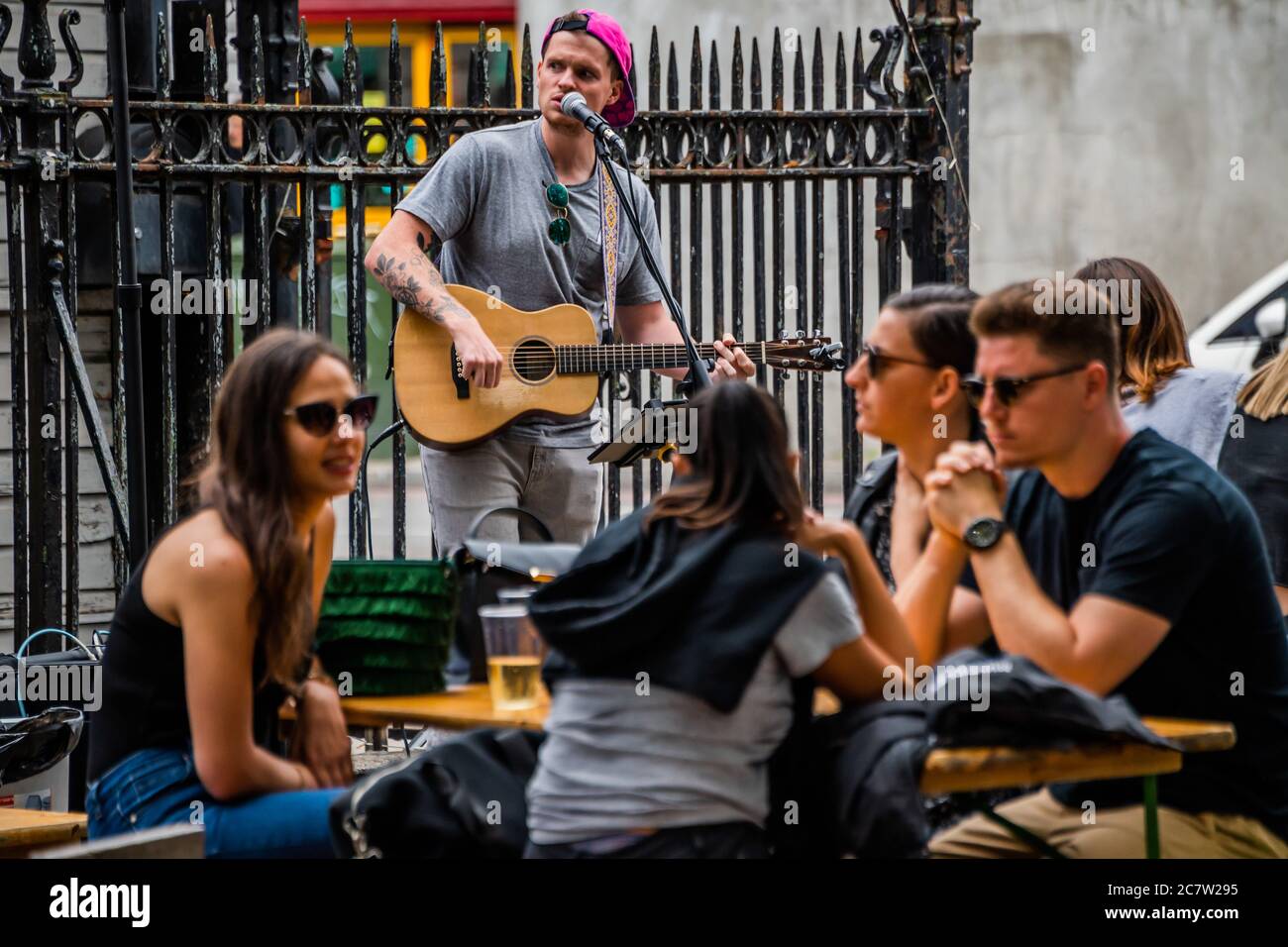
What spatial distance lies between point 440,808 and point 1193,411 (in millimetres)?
2332

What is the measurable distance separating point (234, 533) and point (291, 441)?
231 mm

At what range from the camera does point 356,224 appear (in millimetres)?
6500

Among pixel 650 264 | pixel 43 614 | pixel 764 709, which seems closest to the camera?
pixel 764 709

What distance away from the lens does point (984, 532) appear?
126 inches

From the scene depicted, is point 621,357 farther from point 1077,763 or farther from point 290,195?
point 1077,763

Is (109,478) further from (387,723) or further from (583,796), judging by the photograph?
(583,796)

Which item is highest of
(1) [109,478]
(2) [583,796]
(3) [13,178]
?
(3) [13,178]

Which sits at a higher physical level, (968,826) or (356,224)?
(356,224)

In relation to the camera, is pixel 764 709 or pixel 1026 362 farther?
pixel 1026 362

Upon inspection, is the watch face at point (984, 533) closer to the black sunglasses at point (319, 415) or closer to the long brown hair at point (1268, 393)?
the black sunglasses at point (319, 415)

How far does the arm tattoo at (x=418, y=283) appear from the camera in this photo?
5074 mm

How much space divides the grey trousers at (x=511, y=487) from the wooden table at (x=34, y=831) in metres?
1.72

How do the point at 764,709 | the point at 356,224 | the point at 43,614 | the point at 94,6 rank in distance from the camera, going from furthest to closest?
the point at 94,6, the point at 356,224, the point at 43,614, the point at 764,709
